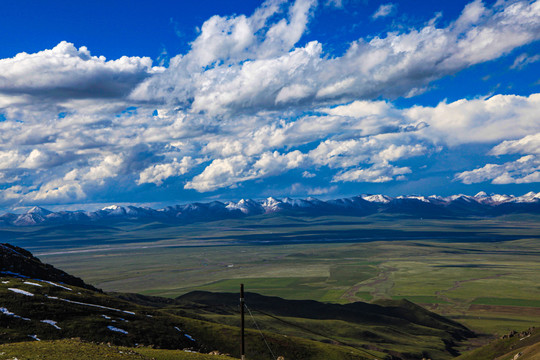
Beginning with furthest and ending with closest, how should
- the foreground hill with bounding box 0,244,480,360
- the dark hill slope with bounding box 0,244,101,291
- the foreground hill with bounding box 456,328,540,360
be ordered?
the dark hill slope with bounding box 0,244,101,291 → the foreground hill with bounding box 456,328,540,360 → the foreground hill with bounding box 0,244,480,360

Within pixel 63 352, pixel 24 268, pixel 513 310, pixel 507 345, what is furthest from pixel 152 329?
pixel 513 310

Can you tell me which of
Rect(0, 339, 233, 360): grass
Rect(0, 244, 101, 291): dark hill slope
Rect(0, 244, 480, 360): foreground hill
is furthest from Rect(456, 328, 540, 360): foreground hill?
Rect(0, 244, 101, 291): dark hill slope

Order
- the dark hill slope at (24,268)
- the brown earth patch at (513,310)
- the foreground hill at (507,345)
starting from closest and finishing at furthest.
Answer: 1. the foreground hill at (507,345)
2. the dark hill slope at (24,268)
3. the brown earth patch at (513,310)

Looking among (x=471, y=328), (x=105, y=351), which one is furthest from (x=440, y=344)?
(x=105, y=351)

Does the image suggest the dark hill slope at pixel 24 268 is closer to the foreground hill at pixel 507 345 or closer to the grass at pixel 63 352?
the grass at pixel 63 352

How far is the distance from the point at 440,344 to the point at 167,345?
100854 millimetres

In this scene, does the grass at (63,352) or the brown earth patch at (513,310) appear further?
the brown earth patch at (513,310)

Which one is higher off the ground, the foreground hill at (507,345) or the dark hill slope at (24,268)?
the dark hill slope at (24,268)

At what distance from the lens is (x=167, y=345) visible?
7756cm

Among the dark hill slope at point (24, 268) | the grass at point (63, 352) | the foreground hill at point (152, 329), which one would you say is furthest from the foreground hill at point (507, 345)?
the dark hill slope at point (24, 268)

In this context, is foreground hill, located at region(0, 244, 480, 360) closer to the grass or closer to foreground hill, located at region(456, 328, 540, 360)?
the grass

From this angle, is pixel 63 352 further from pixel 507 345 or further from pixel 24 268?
pixel 507 345

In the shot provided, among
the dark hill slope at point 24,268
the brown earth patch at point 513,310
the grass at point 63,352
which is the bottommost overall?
the brown earth patch at point 513,310

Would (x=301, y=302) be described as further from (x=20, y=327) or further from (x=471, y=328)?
(x=20, y=327)
